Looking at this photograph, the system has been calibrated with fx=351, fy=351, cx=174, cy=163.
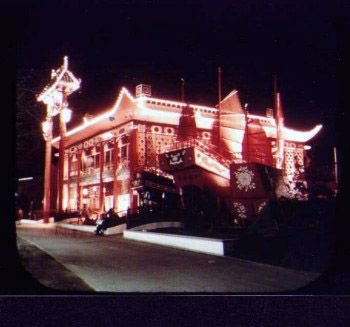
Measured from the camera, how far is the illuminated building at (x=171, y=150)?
8.84 meters

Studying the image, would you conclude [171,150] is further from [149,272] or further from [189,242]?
[149,272]

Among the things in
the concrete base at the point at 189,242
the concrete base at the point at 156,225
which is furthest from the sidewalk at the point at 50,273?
the concrete base at the point at 156,225

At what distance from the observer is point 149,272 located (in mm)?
5520

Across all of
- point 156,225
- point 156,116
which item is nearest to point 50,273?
point 156,225

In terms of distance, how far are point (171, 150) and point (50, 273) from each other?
7053 mm

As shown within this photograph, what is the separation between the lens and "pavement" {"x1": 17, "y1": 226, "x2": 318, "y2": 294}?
15.0 feet

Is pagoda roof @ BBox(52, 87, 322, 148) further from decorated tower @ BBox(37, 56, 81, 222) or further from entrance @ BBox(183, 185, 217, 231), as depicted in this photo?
decorated tower @ BBox(37, 56, 81, 222)

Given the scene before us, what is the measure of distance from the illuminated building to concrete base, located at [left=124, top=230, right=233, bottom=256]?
1466mm

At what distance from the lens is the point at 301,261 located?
589 centimetres

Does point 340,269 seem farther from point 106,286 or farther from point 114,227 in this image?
point 114,227

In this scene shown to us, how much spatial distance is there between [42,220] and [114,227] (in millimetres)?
3012

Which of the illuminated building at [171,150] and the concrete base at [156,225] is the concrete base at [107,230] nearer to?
the concrete base at [156,225]

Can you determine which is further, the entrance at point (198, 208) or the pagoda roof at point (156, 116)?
the entrance at point (198, 208)

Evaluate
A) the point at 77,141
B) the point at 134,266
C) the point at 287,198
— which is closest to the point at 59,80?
the point at 134,266
